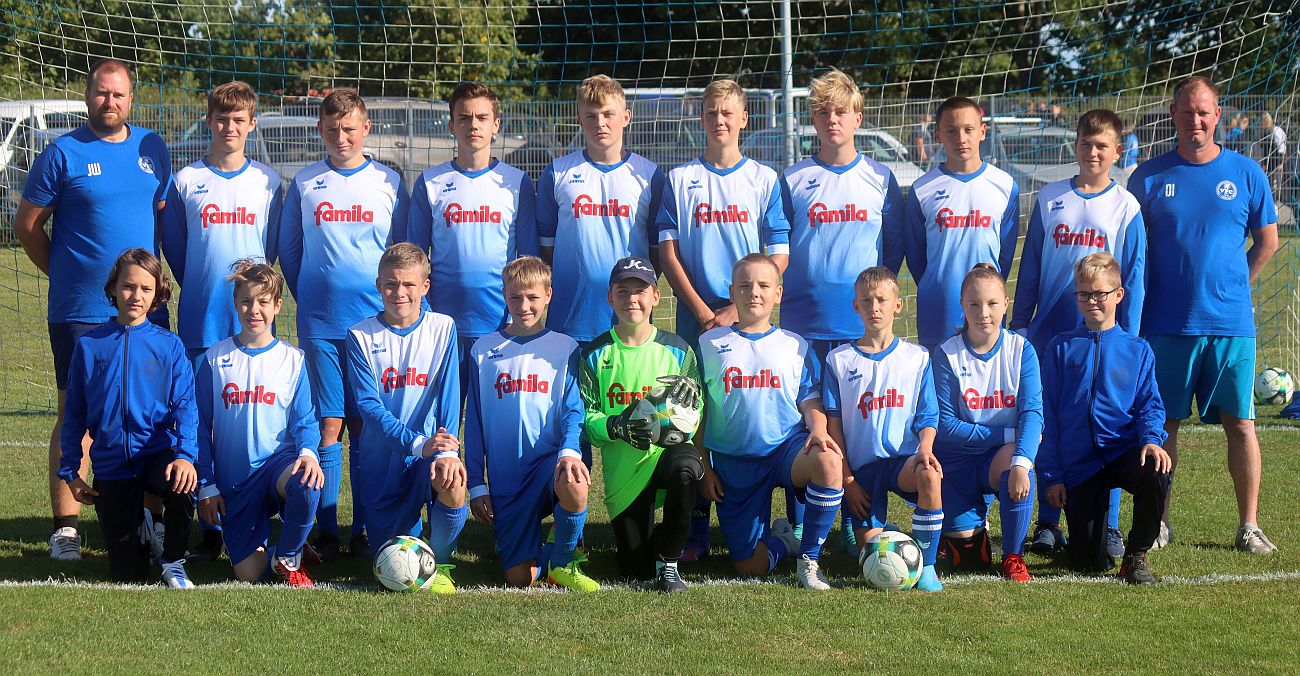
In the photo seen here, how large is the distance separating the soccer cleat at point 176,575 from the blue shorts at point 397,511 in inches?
26.0

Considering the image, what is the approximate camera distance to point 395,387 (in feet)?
15.6

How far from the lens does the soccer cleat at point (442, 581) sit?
4441 mm

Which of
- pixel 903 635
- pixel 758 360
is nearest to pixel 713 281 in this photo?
pixel 758 360

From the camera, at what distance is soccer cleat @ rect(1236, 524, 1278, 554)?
4.96 m

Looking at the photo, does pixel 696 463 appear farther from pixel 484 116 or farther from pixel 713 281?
pixel 484 116

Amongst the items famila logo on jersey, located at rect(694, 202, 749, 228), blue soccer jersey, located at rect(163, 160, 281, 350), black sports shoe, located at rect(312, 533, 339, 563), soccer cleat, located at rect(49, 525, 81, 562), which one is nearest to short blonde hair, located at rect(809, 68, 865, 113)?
famila logo on jersey, located at rect(694, 202, 749, 228)

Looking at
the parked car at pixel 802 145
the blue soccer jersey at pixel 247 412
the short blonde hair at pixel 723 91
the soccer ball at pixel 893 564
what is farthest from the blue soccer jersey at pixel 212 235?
the parked car at pixel 802 145

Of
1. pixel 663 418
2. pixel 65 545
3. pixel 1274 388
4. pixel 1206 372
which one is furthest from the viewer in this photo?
pixel 1274 388

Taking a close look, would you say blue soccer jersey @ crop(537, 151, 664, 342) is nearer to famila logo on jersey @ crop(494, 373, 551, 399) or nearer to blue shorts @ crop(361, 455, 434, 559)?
famila logo on jersey @ crop(494, 373, 551, 399)

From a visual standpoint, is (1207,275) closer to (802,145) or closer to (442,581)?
(442,581)

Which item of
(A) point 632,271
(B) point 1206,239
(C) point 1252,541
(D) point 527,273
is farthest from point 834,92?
(C) point 1252,541

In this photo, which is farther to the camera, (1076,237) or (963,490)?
(1076,237)

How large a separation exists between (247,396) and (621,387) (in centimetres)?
137

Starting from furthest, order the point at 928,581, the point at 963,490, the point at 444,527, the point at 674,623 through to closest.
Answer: the point at 963,490 < the point at 444,527 < the point at 928,581 < the point at 674,623
